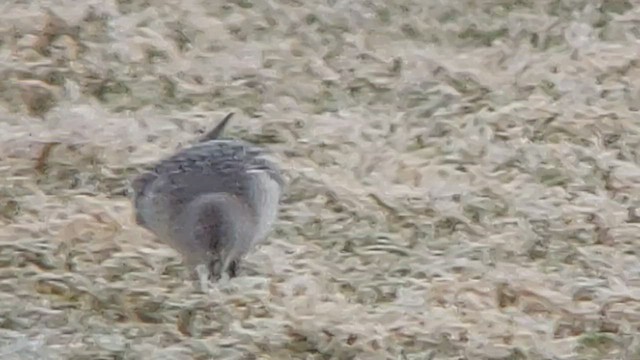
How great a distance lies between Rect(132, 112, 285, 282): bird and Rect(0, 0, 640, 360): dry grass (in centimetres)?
10

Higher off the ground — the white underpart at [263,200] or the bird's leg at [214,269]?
the white underpart at [263,200]

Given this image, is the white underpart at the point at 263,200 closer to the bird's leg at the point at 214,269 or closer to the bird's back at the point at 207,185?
the bird's back at the point at 207,185

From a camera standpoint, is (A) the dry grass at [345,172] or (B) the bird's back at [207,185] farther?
(B) the bird's back at [207,185]

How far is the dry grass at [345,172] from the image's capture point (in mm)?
3777

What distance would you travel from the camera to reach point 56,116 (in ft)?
15.9

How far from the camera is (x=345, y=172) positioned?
15.1 ft

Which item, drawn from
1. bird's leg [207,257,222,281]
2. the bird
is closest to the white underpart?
the bird

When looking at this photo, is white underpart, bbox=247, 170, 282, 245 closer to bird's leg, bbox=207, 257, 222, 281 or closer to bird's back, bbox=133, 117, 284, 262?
bird's back, bbox=133, 117, 284, 262

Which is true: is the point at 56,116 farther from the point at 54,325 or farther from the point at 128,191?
the point at 54,325

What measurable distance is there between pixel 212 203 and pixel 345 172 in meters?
0.85

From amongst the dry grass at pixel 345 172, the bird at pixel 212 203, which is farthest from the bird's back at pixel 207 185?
the dry grass at pixel 345 172

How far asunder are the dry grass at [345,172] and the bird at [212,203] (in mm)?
100

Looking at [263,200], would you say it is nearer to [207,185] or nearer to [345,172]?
[207,185]

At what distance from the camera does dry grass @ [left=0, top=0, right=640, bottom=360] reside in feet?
12.4
